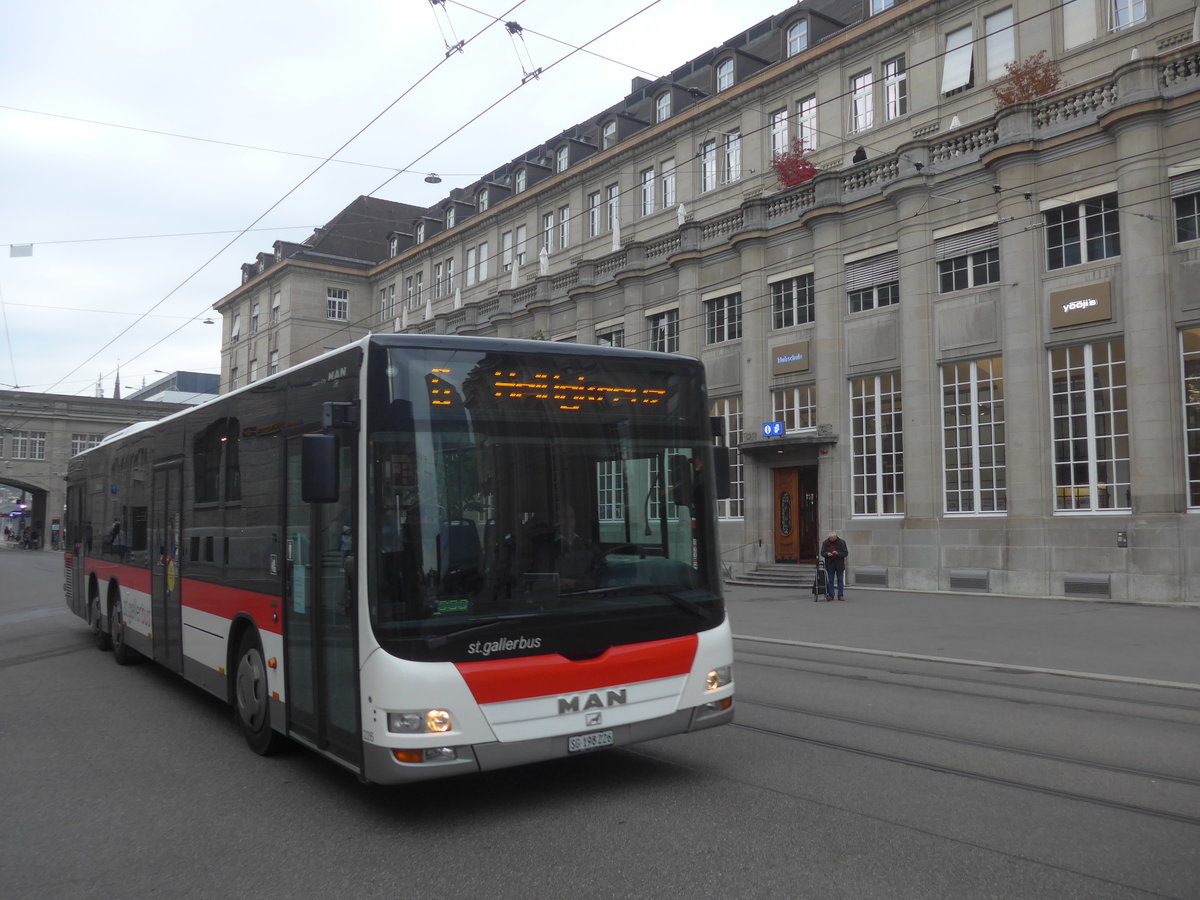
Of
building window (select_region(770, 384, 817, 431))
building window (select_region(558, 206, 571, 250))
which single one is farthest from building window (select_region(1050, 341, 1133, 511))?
building window (select_region(558, 206, 571, 250))

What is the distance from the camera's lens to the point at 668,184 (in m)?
35.8

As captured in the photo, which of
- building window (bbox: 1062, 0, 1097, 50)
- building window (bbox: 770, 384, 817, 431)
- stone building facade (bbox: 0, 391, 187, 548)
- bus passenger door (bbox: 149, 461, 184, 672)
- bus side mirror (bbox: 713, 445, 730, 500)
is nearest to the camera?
bus side mirror (bbox: 713, 445, 730, 500)

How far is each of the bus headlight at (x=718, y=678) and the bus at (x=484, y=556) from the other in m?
0.01

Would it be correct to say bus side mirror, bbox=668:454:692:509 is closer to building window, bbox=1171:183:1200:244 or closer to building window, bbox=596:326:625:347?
building window, bbox=1171:183:1200:244

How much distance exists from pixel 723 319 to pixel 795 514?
6281 mm

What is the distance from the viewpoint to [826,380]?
2606 centimetres

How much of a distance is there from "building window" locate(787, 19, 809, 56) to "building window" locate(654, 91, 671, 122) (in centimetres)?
547

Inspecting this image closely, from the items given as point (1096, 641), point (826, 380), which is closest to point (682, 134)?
point (826, 380)

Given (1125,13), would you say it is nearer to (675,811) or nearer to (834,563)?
(834,563)

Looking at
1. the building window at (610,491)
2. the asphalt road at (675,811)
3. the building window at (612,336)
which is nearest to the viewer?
the asphalt road at (675,811)

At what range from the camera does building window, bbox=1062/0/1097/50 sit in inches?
938

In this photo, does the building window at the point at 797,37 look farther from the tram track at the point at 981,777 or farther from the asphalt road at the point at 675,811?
the tram track at the point at 981,777

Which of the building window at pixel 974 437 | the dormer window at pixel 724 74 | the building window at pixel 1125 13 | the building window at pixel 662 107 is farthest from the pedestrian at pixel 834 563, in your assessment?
the building window at pixel 662 107

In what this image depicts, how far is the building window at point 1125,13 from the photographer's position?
23.1 m
